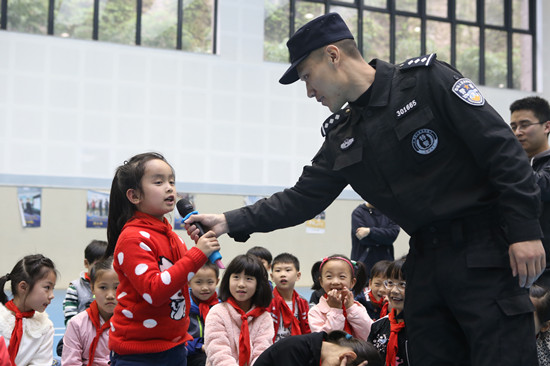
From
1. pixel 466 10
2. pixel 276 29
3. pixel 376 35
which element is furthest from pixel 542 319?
pixel 466 10

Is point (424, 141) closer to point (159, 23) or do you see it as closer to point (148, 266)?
point (148, 266)

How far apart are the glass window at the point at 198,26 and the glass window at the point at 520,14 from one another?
754 cm

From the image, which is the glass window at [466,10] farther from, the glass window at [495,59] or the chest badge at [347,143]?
the chest badge at [347,143]

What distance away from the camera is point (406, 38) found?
13.5m

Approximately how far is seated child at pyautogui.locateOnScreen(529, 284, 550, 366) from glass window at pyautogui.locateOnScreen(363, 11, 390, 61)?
34.2ft

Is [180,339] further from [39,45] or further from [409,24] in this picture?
[409,24]

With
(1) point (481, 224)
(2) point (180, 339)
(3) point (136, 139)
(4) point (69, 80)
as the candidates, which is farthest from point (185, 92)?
(1) point (481, 224)

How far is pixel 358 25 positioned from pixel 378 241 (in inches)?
316

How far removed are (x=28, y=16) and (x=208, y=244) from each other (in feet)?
31.9

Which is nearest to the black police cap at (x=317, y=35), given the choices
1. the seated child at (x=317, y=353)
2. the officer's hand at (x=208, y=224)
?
the officer's hand at (x=208, y=224)

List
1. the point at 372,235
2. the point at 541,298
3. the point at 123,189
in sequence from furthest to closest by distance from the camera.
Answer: the point at 372,235
the point at 541,298
the point at 123,189

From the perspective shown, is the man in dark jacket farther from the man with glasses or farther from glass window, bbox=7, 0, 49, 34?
glass window, bbox=7, 0, 49, 34

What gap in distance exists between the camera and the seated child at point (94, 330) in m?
3.65

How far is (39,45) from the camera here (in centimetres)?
1047
